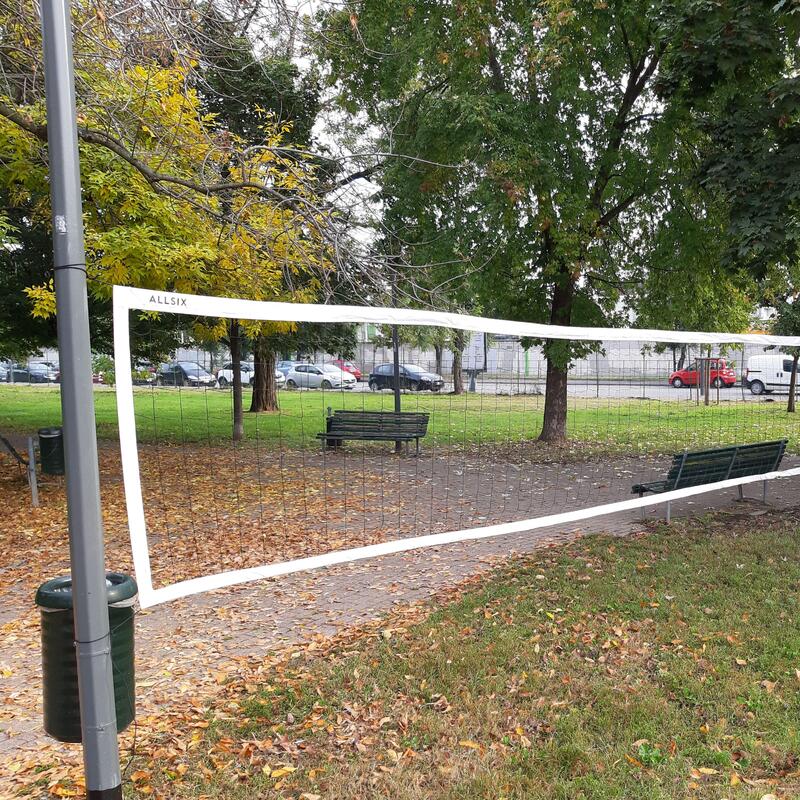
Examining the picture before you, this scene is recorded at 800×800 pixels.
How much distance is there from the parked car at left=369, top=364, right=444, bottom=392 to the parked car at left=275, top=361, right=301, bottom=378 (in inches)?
134

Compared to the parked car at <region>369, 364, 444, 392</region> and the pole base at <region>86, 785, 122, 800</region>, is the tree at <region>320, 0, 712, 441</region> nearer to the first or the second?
the parked car at <region>369, 364, 444, 392</region>

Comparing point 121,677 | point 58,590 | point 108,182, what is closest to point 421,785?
point 121,677

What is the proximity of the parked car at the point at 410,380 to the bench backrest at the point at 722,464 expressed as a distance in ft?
21.5

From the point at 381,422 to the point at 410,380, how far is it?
5442 mm

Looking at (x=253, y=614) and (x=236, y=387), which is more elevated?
(x=236, y=387)

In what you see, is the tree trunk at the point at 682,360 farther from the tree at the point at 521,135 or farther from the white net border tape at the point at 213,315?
the white net border tape at the point at 213,315

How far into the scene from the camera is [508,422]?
1683 cm

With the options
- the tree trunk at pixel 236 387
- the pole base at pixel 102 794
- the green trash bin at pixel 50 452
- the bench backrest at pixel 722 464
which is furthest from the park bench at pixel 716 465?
the tree trunk at pixel 236 387

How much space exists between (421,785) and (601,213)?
1171 cm

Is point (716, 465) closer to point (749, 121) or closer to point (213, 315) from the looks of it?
point (749, 121)

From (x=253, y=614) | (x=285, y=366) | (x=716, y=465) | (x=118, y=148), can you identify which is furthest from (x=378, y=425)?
(x=285, y=366)

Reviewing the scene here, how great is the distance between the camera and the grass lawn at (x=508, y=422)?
15.4 m

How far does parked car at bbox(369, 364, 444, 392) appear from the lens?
16.2 meters

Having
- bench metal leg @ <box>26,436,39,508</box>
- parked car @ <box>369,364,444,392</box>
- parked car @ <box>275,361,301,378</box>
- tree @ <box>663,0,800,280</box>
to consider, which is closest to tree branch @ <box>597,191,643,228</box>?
parked car @ <box>369,364,444,392</box>
